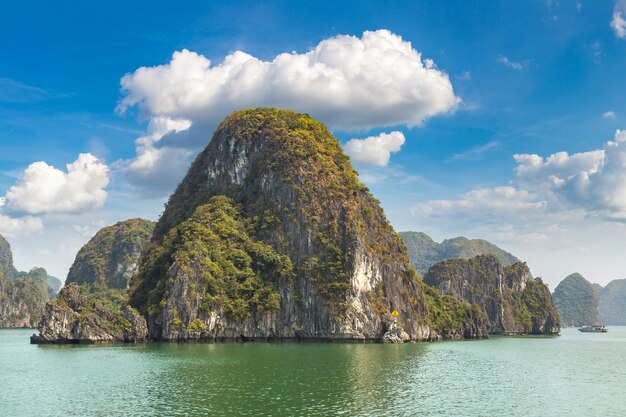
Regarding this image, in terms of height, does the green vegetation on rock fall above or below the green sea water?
above

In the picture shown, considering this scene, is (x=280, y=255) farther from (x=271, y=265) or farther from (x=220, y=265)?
(x=220, y=265)

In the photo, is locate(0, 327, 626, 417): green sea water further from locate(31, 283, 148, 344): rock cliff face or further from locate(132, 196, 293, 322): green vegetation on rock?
locate(132, 196, 293, 322): green vegetation on rock

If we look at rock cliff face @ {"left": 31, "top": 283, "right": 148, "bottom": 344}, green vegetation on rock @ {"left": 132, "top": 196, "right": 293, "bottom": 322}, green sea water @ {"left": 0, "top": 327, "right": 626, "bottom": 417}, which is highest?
green vegetation on rock @ {"left": 132, "top": 196, "right": 293, "bottom": 322}

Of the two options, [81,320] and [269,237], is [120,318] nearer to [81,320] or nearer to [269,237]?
[81,320]

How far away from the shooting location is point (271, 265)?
114 metres

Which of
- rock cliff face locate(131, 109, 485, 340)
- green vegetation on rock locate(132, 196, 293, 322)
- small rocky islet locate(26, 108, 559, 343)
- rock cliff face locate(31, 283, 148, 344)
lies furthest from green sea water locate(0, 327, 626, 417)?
rock cliff face locate(131, 109, 485, 340)

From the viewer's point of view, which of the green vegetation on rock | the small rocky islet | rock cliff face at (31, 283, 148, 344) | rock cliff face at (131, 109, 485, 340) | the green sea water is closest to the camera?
the green sea water

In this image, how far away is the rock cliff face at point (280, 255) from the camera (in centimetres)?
10519

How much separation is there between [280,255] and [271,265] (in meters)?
2.88

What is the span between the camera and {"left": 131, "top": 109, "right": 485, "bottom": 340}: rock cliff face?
10519 centimetres

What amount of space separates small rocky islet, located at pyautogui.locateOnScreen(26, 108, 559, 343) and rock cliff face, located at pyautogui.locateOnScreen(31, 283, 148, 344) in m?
0.19

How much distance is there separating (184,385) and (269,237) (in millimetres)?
73014

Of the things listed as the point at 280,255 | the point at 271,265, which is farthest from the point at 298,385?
the point at 280,255

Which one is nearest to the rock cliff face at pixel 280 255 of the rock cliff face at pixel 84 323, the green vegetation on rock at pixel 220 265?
the green vegetation on rock at pixel 220 265
